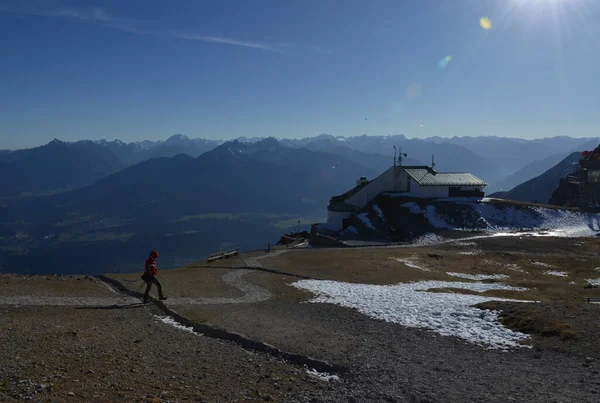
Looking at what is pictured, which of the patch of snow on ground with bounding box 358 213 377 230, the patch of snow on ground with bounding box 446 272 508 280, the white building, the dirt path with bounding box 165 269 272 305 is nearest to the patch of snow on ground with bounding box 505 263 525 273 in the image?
the patch of snow on ground with bounding box 446 272 508 280

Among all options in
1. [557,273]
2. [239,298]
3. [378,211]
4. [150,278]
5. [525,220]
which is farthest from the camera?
[378,211]

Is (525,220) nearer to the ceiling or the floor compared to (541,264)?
nearer to the ceiling

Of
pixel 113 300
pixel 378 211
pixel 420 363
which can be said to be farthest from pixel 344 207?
pixel 420 363

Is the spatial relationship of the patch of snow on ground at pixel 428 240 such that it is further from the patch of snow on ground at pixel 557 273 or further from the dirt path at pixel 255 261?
the dirt path at pixel 255 261

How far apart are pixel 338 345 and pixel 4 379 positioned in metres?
11.1

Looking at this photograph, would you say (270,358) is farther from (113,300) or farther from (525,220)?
(525,220)

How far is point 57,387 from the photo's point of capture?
39.8 ft

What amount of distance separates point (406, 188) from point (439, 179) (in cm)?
710

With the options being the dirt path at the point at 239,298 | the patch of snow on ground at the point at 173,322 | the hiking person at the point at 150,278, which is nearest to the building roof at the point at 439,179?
the dirt path at the point at 239,298

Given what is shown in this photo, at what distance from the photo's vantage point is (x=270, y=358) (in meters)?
15.5

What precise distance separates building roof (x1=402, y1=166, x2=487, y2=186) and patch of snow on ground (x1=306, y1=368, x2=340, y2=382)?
77.9m

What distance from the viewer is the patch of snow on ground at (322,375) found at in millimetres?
13633

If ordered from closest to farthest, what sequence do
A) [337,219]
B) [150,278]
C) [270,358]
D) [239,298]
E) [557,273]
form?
[270,358] < [150,278] < [239,298] < [557,273] < [337,219]

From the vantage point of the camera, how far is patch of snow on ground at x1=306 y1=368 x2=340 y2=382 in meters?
13.6
